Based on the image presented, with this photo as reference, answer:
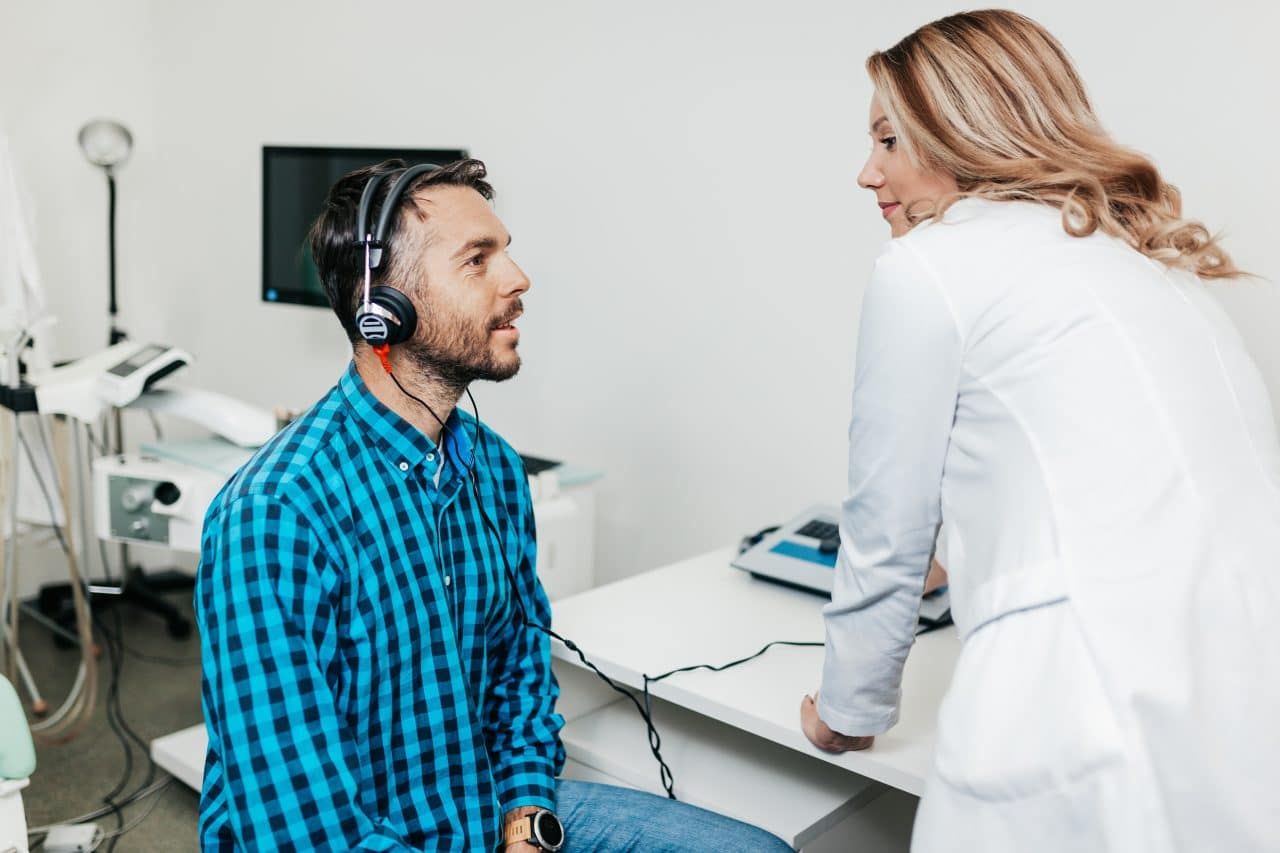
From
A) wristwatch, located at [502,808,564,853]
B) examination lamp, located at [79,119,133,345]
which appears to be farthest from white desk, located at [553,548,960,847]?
examination lamp, located at [79,119,133,345]

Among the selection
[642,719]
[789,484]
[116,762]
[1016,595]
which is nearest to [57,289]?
[116,762]

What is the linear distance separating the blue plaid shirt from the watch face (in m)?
0.03

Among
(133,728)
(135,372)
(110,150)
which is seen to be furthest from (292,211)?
(133,728)

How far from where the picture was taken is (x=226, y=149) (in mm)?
3588

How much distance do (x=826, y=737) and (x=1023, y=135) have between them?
27.3 inches

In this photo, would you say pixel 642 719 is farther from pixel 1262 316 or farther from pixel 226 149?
pixel 226 149

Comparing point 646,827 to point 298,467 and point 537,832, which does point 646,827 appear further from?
point 298,467

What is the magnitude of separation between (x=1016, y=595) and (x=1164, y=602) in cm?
12

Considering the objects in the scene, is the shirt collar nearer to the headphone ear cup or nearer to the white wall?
the headphone ear cup

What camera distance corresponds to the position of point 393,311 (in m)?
1.26

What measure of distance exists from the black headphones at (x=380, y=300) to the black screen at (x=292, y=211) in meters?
1.58

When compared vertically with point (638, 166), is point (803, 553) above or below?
below

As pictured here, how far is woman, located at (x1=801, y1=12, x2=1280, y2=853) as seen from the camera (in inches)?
37.6

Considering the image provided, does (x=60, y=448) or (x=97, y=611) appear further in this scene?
(x=97, y=611)
